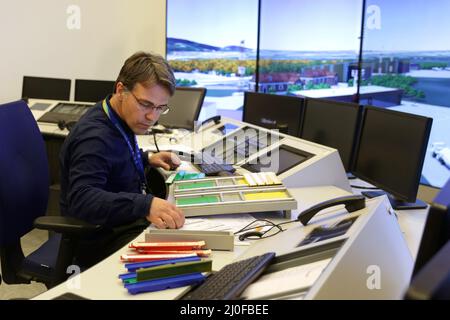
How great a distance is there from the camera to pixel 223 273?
1119mm

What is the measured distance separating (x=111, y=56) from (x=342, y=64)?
92.7 inches

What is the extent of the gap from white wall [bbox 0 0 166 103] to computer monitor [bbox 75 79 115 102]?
0.73m

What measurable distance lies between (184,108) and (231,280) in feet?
8.08

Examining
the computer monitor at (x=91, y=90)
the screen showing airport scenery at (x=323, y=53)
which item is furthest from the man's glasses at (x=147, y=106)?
the screen showing airport scenery at (x=323, y=53)

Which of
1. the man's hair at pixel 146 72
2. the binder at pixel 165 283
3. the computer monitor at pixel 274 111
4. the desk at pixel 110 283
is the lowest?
the desk at pixel 110 283

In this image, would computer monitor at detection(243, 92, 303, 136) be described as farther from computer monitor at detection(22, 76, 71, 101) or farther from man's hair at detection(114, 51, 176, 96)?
computer monitor at detection(22, 76, 71, 101)

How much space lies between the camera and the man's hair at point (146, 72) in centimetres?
162

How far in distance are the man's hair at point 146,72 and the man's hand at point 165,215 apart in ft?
1.44

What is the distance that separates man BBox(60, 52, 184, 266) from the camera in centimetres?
150

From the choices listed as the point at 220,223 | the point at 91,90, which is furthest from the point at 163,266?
the point at 91,90

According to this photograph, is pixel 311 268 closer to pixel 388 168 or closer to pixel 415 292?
pixel 415 292

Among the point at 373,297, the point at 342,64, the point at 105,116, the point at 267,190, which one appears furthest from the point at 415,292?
the point at 342,64

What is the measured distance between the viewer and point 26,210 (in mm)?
1753

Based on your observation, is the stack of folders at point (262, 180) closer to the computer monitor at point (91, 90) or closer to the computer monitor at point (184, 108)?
the computer monitor at point (184, 108)
